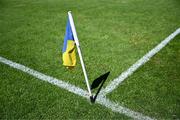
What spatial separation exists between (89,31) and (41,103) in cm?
329

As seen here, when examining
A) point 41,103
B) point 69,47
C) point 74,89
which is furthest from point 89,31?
point 41,103

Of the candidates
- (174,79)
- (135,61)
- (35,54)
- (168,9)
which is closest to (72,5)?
(168,9)

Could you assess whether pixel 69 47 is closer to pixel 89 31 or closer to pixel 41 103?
pixel 41 103

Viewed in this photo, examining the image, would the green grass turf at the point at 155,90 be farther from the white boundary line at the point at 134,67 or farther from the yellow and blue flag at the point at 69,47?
the yellow and blue flag at the point at 69,47

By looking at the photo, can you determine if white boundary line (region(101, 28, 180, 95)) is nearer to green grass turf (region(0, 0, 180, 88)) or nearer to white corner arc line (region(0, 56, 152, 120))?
green grass turf (region(0, 0, 180, 88))

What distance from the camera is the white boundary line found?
13.0 feet

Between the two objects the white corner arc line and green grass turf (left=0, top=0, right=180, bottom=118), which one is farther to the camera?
green grass turf (left=0, top=0, right=180, bottom=118)

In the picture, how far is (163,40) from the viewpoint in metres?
5.78

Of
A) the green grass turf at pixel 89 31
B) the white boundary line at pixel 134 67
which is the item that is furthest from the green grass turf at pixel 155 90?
the green grass turf at pixel 89 31

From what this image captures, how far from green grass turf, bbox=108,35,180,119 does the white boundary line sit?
0.09 metres

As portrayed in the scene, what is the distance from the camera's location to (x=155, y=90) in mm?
3869

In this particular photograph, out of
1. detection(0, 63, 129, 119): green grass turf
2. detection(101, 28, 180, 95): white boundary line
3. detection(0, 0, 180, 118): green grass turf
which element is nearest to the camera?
detection(0, 63, 129, 119): green grass turf

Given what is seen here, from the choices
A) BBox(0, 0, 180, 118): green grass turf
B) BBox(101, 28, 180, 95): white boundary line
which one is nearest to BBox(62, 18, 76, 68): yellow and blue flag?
BBox(0, 0, 180, 118): green grass turf

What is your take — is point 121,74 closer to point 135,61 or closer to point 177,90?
point 135,61
